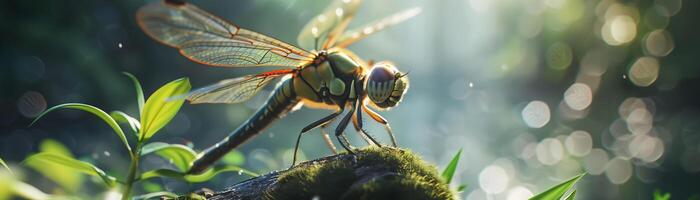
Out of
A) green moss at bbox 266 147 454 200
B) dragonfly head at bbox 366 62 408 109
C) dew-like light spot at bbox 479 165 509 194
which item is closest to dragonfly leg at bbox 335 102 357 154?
dragonfly head at bbox 366 62 408 109

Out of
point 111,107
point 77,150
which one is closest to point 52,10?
point 111,107

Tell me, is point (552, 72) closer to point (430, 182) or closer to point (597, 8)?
point (597, 8)

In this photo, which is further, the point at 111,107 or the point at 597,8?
the point at 597,8

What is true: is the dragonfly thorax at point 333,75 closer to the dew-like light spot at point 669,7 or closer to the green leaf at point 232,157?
the green leaf at point 232,157

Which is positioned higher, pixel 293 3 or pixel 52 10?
pixel 293 3

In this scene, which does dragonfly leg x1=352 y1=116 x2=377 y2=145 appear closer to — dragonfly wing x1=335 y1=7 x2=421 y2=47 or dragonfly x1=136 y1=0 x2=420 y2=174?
dragonfly x1=136 y1=0 x2=420 y2=174

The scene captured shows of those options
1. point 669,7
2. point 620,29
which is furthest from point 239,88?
point 620,29
